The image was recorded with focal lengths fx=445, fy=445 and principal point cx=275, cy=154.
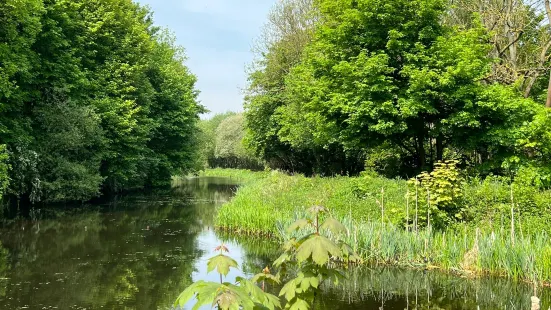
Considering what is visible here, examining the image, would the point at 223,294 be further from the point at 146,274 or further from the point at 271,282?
the point at 146,274

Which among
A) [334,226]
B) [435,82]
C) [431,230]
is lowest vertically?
[431,230]

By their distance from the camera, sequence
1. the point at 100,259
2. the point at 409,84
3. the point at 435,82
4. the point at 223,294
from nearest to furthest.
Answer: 1. the point at 223,294
2. the point at 100,259
3. the point at 435,82
4. the point at 409,84

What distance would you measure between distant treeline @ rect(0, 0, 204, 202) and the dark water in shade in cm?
399

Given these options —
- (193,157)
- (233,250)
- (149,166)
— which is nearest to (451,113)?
(233,250)

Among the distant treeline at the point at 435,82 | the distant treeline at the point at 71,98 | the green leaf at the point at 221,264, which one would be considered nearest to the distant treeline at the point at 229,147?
the distant treeline at the point at 71,98

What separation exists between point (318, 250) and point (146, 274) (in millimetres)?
8375

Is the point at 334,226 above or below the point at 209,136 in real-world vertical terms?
below

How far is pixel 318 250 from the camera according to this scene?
134 inches

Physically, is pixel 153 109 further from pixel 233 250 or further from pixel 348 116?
pixel 233 250

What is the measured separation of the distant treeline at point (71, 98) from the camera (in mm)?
20016

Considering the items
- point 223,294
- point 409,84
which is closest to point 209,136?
point 409,84

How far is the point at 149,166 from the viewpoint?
35406mm

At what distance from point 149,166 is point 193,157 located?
23.2 feet

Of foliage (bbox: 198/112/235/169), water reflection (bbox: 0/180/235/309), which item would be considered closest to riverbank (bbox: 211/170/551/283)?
water reflection (bbox: 0/180/235/309)
